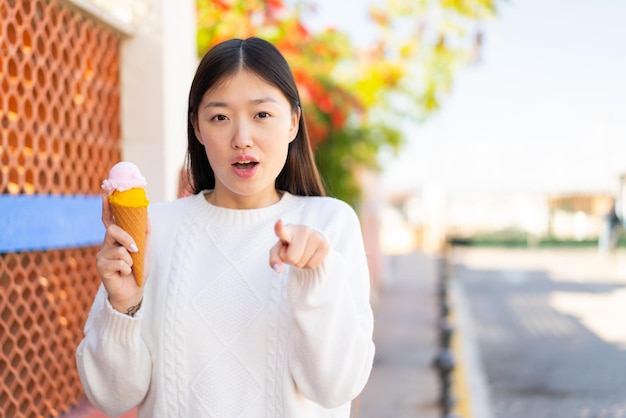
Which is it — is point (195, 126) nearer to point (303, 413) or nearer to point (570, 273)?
point (303, 413)

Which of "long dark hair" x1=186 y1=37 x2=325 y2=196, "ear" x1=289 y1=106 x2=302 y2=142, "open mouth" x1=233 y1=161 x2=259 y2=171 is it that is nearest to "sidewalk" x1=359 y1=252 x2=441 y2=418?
"long dark hair" x1=186 y1=37 x2=325 y2=196

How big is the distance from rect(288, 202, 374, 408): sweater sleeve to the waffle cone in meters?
0.30

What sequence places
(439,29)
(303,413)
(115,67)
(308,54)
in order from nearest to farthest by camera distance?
(303,413), (115,67), (439,29), (308,54)

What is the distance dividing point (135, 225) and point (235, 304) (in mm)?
279

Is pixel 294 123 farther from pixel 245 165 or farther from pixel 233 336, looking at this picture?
pixel 233 336

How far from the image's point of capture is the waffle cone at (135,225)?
5.10 ft

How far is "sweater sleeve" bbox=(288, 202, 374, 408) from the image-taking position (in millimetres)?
1536

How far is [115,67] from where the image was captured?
3.52 metres

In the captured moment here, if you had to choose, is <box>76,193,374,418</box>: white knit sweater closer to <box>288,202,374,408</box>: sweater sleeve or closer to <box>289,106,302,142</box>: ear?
<box>288,202,374,408</box>: sweater sleeve

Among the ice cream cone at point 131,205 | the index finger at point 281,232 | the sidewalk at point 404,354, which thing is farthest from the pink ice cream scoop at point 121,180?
the sidewalk at point 404,354

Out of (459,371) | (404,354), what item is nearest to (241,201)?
(459,371)

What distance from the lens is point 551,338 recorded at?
10.5m

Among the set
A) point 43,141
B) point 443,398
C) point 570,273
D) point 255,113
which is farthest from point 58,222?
point 570,273

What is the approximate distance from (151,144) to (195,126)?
177 cm
